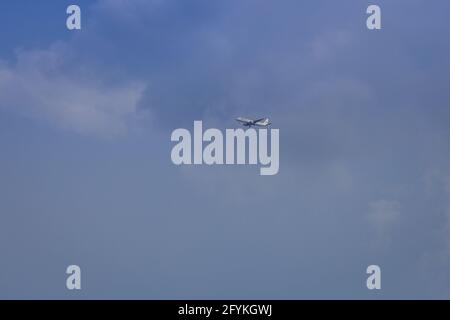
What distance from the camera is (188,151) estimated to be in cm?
3425
